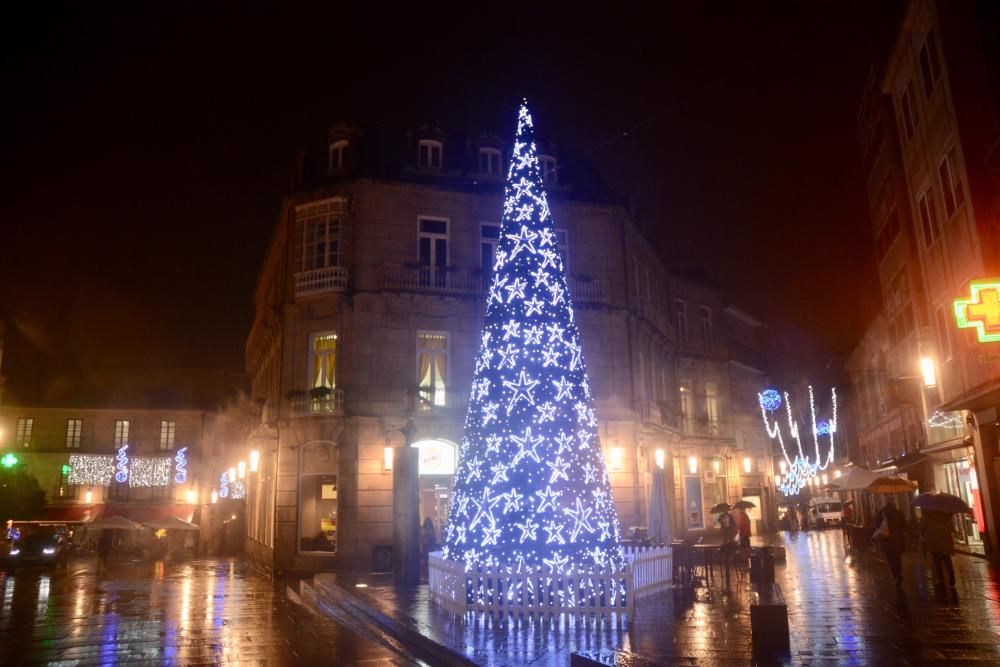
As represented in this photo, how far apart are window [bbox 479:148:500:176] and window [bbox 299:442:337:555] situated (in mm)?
11388

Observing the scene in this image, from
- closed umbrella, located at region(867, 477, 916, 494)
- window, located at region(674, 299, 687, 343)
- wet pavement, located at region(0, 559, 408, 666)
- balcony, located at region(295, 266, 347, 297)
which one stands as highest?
window, located at region(674, 299, 687, 343)

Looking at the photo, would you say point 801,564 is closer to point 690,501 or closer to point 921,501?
point 921,501

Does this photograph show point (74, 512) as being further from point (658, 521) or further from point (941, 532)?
point (941, 532)

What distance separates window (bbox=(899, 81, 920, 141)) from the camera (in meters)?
22.5

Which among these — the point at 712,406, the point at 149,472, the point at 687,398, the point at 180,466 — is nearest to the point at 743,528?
the point at 687,398

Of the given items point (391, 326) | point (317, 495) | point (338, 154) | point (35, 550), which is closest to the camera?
point (317, 495)

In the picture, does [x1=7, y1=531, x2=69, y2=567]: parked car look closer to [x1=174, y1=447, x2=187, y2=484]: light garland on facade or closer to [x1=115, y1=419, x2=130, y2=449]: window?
[x1=174, y1=447, x2=187, y2=484]: light garland on facade

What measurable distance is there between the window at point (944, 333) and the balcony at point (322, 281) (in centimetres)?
1848

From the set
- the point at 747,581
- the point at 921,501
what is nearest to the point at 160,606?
the point at 747,581

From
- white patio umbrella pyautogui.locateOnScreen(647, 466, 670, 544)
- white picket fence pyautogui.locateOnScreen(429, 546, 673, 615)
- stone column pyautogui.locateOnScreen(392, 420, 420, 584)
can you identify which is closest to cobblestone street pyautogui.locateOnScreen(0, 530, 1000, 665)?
white picket fence pyautogui.locateOnScreen(429, 546, 673, 615)

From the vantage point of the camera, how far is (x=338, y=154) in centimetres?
2750

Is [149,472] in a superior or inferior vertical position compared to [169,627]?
superior

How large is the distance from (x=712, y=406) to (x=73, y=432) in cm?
4410

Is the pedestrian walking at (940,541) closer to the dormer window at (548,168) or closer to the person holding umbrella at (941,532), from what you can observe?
the person holding umbrella at (941,532)
